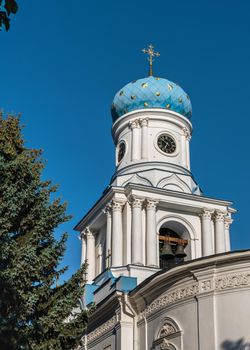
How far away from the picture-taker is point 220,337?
13227 mm

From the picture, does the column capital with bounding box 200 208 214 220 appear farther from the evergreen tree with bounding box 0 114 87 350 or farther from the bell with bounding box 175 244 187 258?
the evergreen tree with bounding box 0 114 87 350

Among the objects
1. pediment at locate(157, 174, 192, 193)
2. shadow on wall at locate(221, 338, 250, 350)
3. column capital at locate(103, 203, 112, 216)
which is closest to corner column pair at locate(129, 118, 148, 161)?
pediment at locate(157, 174, 192, 193)

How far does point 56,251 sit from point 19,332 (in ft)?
5.01

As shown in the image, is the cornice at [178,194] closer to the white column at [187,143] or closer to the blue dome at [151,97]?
the white column at [187,143]

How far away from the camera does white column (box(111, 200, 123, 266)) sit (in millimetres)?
18277

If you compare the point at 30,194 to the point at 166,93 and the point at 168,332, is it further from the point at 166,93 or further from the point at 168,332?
the point at 166,93

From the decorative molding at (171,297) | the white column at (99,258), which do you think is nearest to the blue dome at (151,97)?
the white column at (99,258)

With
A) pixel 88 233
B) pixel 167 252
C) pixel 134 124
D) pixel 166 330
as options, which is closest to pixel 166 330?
pixel 166 330

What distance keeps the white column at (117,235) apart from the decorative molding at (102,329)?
1.72 metres

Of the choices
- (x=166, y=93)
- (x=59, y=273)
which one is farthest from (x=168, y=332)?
(x=166, y=93)

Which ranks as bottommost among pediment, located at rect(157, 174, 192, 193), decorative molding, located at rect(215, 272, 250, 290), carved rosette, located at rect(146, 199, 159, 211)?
decorative molding, located at rect(215, 272, 250, 290)

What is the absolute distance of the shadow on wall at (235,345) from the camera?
12.8m

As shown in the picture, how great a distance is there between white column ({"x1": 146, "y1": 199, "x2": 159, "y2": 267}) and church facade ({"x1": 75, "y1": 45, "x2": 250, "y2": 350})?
3 cm

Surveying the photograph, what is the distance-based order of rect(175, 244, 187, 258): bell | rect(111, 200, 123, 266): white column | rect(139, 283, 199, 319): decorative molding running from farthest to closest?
1. rect(111, 200, 123, 266): white column
2. rect(175, 244, 187, 258): bell
3. rect(139, 283, 199, 319): decorative molding
